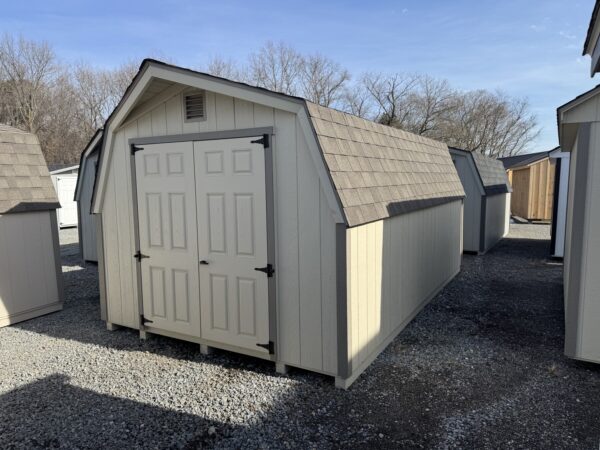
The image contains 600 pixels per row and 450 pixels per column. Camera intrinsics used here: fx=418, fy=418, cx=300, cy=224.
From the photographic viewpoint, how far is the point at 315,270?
3680 mm

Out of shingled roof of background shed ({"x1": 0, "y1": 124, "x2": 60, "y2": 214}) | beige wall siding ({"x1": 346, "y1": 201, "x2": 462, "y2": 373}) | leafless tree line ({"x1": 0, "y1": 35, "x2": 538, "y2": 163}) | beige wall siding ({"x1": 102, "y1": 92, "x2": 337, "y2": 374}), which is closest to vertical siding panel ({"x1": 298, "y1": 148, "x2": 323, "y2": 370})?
beige wall siding ({"x1": 102, "y1": 92, "x2": 337, "y2": 374})

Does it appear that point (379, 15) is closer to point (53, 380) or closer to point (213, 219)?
point (213, 219)

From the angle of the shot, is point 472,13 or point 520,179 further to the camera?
point 520,179

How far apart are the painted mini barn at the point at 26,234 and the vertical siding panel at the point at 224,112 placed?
322 cm

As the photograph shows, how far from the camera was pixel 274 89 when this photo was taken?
26.8 meters

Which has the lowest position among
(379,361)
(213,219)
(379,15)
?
(379,361)

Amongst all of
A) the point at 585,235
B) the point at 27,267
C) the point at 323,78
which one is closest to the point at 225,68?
the point at 323,78

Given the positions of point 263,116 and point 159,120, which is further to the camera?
point 159,120

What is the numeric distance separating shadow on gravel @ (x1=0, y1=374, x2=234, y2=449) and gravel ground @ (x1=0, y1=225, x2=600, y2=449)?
0.01 metres

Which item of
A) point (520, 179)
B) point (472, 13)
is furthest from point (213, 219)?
point (520, 179)

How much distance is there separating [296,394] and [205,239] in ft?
5.66

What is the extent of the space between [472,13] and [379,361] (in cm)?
1122

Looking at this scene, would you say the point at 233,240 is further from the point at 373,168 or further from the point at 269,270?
the point at 373,168

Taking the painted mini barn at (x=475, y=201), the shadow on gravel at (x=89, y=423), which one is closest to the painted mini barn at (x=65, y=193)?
the painted mini barn at (x=475, y=201)
